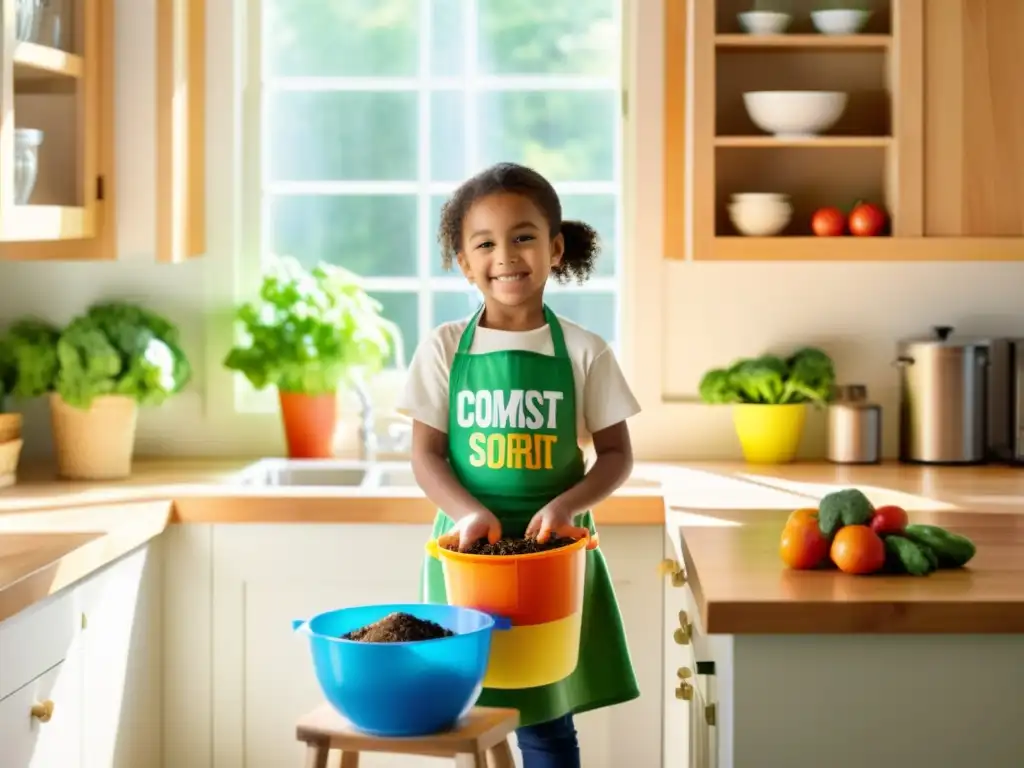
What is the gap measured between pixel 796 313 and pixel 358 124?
1.16 meters

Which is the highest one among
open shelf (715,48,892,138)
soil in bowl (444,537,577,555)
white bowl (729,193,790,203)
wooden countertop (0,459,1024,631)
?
open shelf (715,48,892,138)

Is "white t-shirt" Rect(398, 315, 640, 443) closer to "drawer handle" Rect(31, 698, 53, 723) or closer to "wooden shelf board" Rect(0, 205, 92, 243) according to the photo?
"drawer handle" Rect(31, 698, 53, 723)

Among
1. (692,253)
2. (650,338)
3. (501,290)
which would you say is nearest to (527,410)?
(501,290)

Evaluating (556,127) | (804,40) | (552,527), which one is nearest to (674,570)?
(552,527)

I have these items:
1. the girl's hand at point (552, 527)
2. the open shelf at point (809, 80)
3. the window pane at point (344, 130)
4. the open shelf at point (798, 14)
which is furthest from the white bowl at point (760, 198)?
the girl's hand at point (552, 527)

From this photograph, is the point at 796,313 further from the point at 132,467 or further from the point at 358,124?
the point at 132,467

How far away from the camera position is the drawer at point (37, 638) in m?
2.34

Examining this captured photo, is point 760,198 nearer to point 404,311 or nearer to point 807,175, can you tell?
point 807,175

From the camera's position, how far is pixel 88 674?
279 cm

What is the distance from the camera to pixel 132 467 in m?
3.72

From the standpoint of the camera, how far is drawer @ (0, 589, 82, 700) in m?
2.34

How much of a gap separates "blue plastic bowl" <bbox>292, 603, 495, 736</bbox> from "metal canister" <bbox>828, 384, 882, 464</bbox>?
6.28 ft

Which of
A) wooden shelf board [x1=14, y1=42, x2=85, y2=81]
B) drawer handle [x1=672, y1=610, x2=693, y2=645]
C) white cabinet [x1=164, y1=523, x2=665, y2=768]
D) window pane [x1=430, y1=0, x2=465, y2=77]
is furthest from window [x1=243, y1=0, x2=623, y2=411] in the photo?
drawer handle [x1=672, y1=610, x2=693, y2=645]

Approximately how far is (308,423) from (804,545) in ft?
6.00
